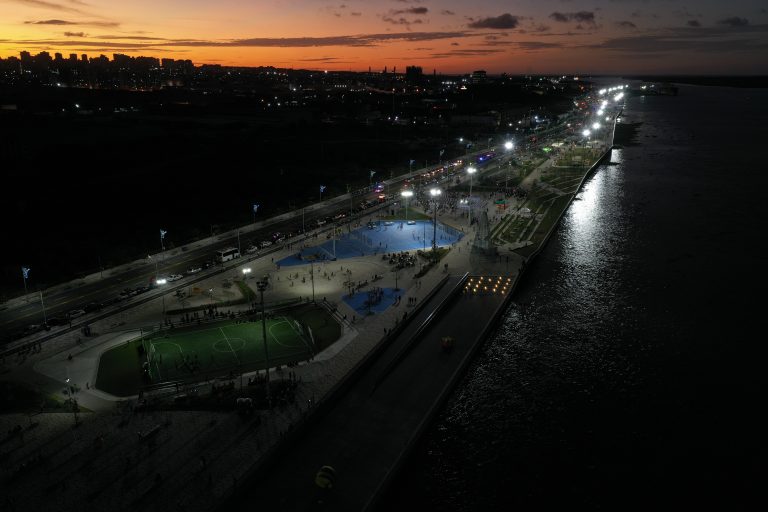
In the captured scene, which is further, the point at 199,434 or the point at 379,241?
the point at 379,241

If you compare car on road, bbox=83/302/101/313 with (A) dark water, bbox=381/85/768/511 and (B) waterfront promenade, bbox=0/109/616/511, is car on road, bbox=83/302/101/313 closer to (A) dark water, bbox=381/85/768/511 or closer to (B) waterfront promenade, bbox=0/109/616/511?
(B) waterfront promenade, bbox=0/109/616/511

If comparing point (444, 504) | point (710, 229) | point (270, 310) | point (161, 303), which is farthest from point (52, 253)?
point (710, 229)

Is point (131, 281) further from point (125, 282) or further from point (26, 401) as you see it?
point (26, 401)

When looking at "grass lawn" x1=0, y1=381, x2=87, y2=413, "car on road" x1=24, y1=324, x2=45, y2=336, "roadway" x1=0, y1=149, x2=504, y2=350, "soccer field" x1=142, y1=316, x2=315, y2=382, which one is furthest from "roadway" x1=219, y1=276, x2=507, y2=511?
"car on road" x1=24, y1=324, x2=45, y2=336

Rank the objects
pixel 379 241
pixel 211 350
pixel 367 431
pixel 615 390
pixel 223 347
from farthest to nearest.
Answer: pixel 379 241, pixel 223 347, pixel 211 350, pixel 615 390, pixel 367 431

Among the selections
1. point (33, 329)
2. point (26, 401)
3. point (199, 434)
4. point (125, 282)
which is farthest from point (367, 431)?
point (125, 282)

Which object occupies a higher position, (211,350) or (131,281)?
(131,281)

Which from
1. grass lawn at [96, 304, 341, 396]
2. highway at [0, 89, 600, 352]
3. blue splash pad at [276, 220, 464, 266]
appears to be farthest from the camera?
blue splash pad at [276, 220, 464, 266]

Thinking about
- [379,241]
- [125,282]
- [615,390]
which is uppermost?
[125,282]
